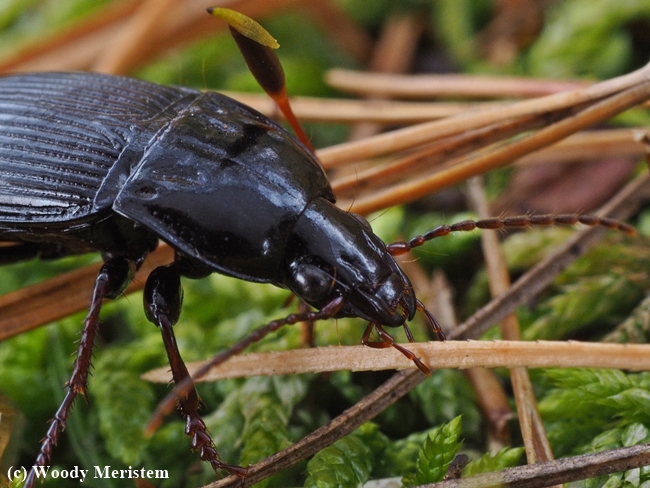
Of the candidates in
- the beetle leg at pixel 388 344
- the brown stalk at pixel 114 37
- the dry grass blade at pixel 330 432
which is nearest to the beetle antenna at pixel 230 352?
the beetle leg at pixel 388 344

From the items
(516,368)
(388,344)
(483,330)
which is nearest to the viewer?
(388,344)

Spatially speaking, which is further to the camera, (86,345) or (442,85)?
(442,85)

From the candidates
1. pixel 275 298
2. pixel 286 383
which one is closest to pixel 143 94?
pixel 275 298


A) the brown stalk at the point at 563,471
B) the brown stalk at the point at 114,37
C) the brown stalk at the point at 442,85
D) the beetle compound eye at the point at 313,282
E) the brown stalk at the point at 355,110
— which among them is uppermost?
the brown stalk at the point at 114,37

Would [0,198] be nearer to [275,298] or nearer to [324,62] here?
[275,298]

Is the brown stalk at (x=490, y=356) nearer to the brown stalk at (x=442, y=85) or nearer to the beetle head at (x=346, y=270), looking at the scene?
the beetle head at (x=346, y=270)

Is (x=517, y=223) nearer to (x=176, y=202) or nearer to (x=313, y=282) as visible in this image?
(x=313, y=282)

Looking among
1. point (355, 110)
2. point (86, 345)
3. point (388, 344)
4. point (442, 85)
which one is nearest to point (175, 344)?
point (86, 345)

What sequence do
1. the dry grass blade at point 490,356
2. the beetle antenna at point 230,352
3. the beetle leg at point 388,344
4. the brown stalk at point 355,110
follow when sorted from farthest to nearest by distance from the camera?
the brown stalk at point 355,110 < the dry grass blade at point 490,356 < the beetle leg at point 388,344 < the beetle antenna at point 230,352
